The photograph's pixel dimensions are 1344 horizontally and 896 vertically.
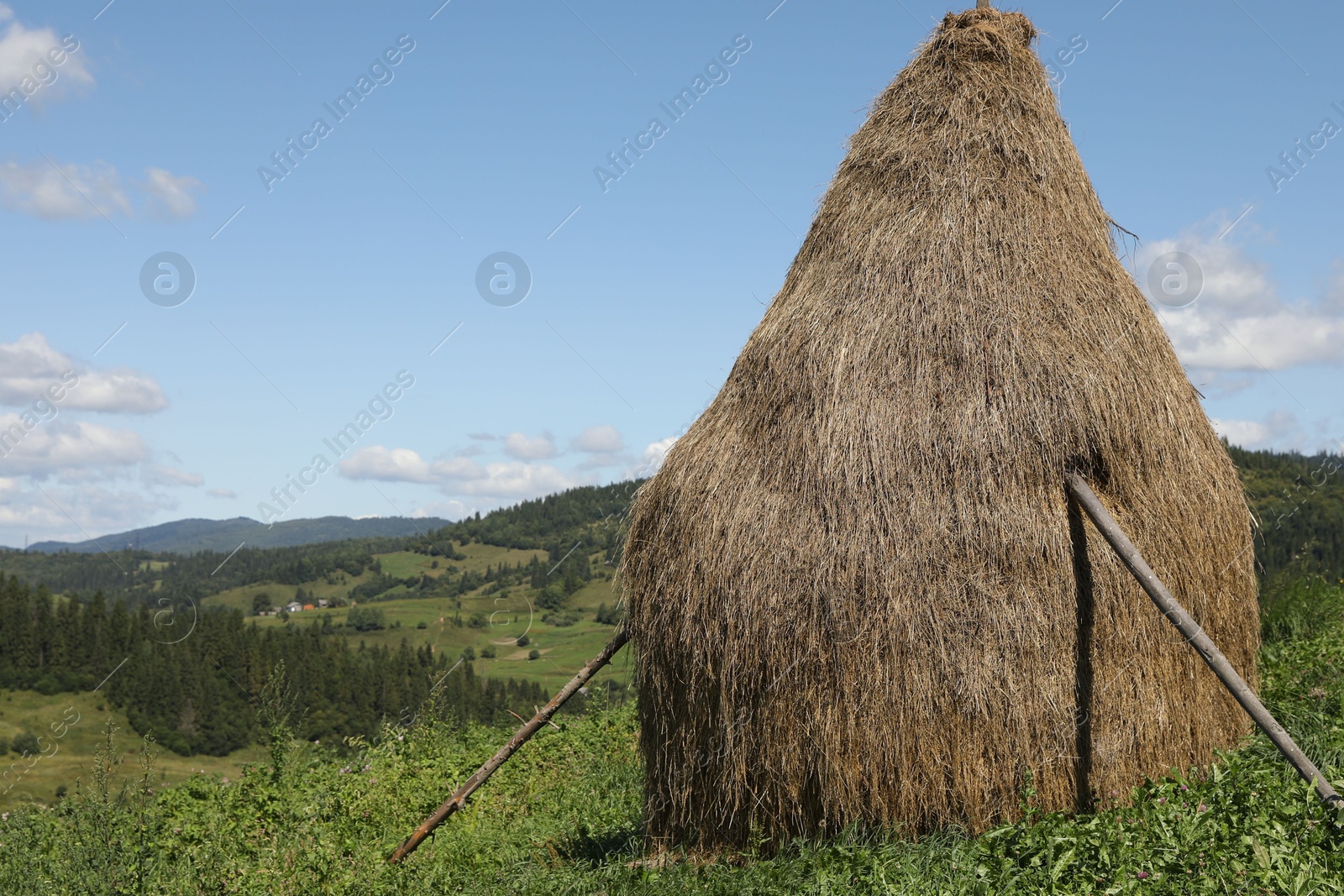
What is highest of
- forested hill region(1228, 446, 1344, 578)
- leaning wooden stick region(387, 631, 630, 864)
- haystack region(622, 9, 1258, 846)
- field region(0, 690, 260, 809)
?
forested hill region(1228, 446, 1344, 578)

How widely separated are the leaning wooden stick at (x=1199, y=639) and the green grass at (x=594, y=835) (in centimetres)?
24

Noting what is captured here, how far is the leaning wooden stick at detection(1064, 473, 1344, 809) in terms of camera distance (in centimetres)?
539

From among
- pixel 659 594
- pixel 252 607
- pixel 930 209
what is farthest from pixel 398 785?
pixel 252 607

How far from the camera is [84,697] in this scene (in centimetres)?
7088

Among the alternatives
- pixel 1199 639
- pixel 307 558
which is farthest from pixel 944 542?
pixel 307 558

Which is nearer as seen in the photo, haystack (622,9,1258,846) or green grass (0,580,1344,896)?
green grass (0,580,1344,896)

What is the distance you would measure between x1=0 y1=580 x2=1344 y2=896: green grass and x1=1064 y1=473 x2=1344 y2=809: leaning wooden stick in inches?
9.5

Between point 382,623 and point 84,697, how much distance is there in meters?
37.6

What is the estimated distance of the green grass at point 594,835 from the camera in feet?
17.8

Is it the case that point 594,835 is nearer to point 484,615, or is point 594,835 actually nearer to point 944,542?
point 944,542

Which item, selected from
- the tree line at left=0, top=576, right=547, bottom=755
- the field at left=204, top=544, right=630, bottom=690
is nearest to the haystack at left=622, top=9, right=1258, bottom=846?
the tree line at left=0, top=576, right=547, bottom=755

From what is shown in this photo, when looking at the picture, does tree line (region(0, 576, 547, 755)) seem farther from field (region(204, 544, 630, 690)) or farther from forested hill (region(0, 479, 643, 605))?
forested hill (region(0, 479, 643, 605))

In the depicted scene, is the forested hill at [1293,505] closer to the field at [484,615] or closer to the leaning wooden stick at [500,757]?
the field at [484,615]

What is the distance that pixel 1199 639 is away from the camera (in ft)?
19.1
